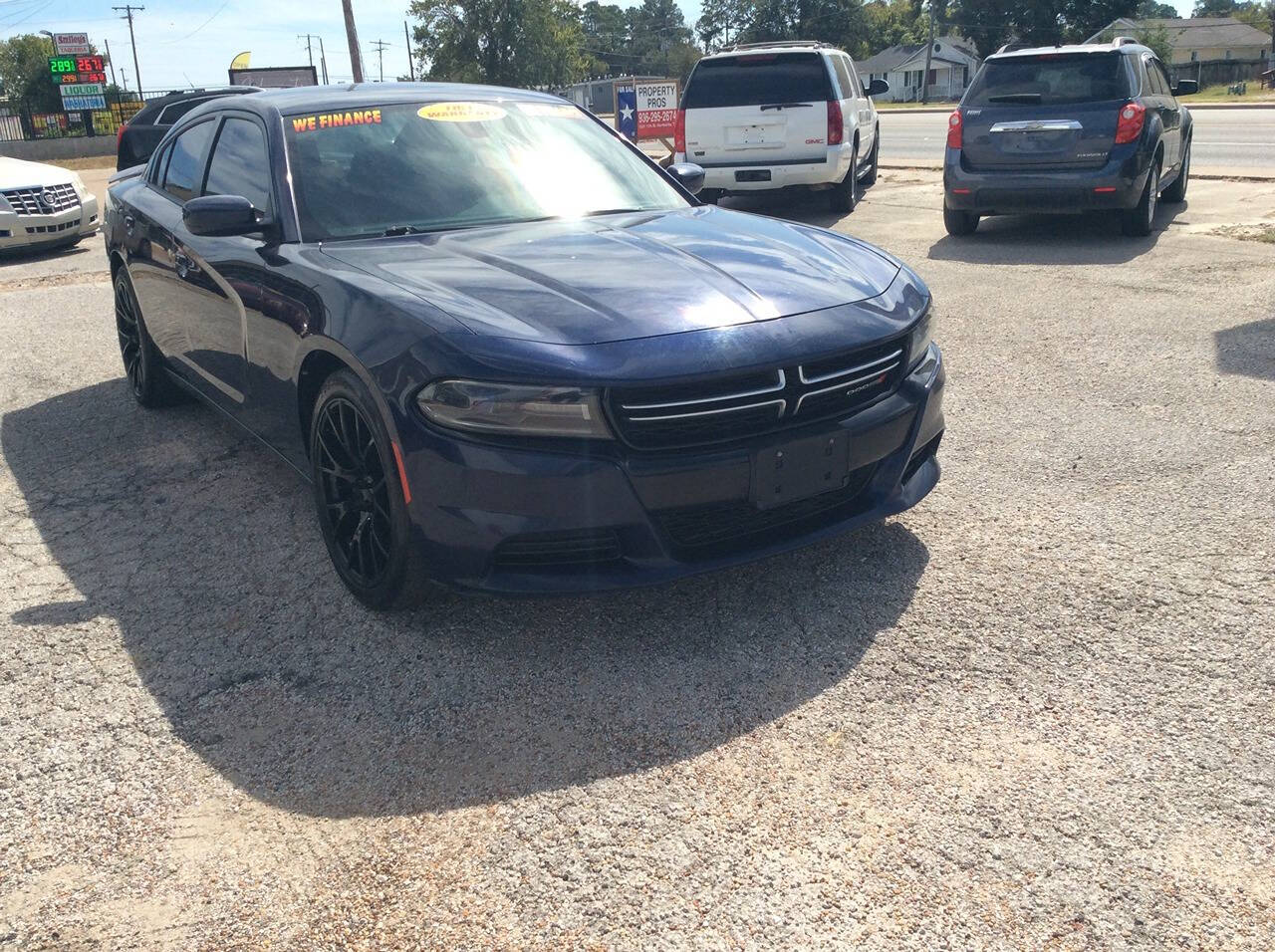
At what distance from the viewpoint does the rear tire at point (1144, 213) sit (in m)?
9.91

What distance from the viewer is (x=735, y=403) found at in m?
3.09

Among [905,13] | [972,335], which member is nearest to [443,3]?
[905,13]

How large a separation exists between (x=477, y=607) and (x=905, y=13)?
129587 mm

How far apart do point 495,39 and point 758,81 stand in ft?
280

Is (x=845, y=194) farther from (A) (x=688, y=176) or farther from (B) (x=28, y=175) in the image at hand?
(B) (x=28, y=175)

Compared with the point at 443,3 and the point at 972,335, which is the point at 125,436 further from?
the point at 443,3

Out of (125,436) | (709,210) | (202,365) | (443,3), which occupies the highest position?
(443,3)

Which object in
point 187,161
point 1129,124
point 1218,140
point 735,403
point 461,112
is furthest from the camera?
point 1218,140

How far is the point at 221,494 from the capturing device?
4785 millimetres

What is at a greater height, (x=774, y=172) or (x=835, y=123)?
(x=835, y=123)

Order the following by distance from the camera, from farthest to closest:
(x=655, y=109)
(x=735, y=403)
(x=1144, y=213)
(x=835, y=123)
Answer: (x=655, y=109)
(x=835, y=123)
(x=1144, y=213)
(x=735, y=403)

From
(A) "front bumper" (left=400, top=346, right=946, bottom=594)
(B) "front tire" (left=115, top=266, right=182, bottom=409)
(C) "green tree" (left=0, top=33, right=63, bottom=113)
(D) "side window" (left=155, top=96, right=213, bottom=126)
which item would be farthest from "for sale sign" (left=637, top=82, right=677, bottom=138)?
(C) "green tree" (left=0, top=33, right=63, bottom=113)

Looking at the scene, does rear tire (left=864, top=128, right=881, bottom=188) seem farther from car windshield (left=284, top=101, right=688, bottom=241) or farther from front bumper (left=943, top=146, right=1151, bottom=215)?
car windshield (left=284, top=101, right=688, bottom=241)

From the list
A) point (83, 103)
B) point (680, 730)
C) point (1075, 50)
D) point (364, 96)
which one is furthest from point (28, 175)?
point (83, 103)
